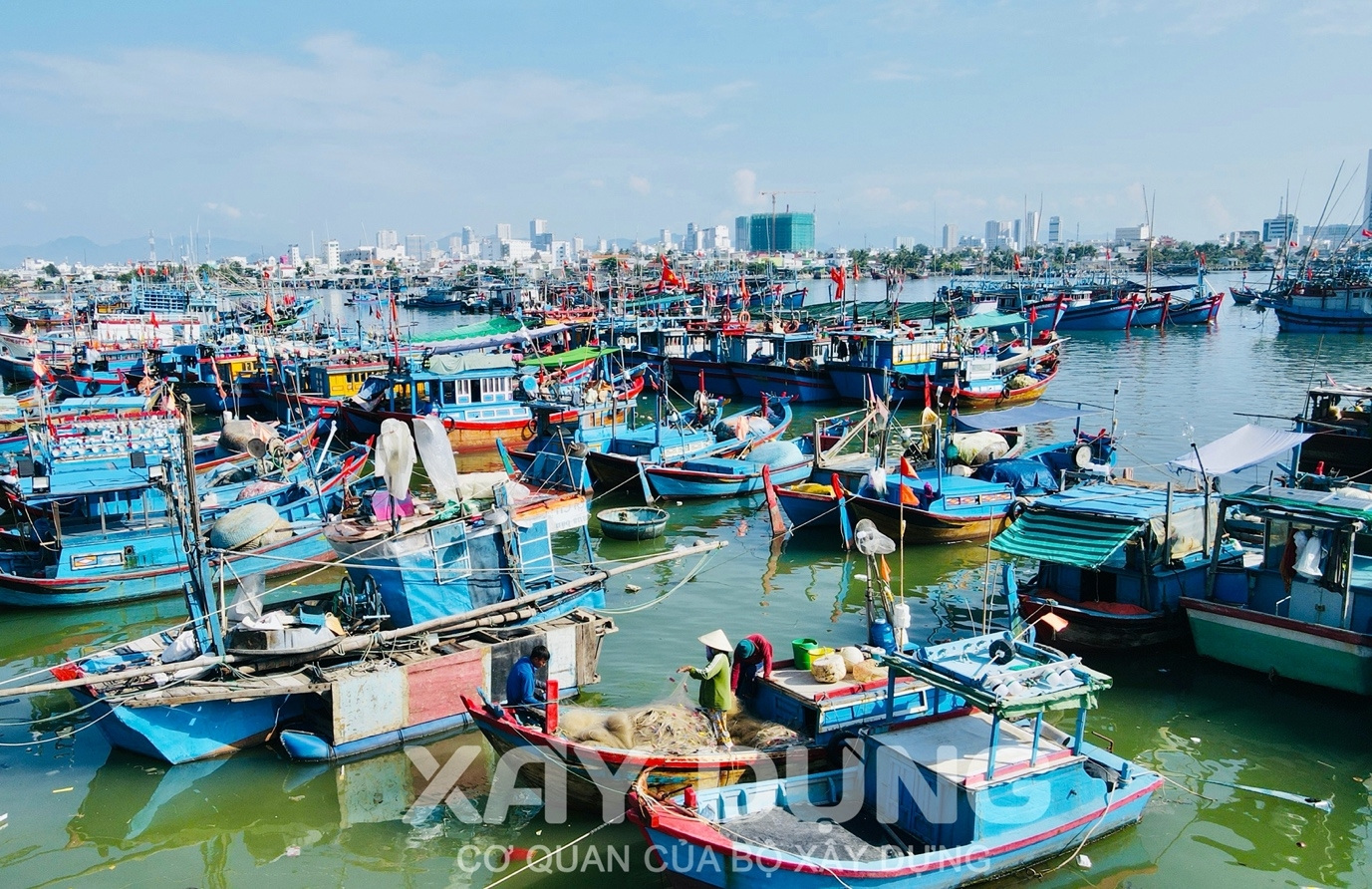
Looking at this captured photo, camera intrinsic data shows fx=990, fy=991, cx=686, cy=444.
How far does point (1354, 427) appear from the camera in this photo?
20875 millimetres

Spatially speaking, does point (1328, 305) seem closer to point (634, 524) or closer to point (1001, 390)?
point (1001, 390)

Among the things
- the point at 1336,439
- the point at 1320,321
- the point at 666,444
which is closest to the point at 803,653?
the point at 666,444

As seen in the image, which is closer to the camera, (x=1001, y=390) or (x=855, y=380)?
(x=1001, y=390)

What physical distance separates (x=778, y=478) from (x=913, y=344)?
17.0 meters

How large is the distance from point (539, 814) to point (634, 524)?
10.6 metres

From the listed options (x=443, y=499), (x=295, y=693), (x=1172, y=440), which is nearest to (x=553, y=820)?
(x=295, y=693)

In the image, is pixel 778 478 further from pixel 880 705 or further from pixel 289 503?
pixel 880 705

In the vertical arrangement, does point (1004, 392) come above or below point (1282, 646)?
above

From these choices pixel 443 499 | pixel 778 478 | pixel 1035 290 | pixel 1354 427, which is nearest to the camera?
pixel 443 499

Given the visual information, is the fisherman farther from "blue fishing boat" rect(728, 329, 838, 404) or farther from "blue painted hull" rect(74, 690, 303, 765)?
"blue fishing boat" rect(728, 329, 838, 404)

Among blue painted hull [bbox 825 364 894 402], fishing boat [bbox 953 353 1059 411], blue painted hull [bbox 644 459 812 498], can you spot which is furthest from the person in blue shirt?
blue painted hull [bbox 825 364 894 402]

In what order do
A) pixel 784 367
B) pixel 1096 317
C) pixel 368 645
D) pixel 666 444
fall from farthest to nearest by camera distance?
pixel 1096 317 < pixel 784 367 < pixel 666 444 < pixel 368 645

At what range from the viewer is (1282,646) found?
1278 cm

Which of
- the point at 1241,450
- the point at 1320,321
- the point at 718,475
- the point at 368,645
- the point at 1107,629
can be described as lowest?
the point at 1107,629
